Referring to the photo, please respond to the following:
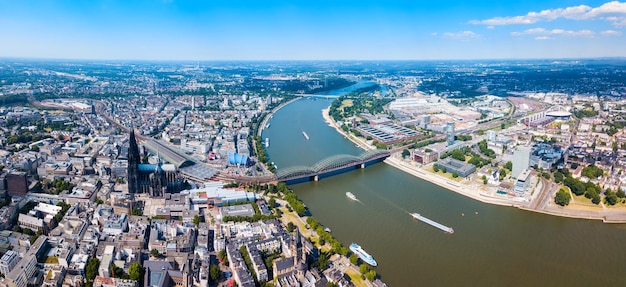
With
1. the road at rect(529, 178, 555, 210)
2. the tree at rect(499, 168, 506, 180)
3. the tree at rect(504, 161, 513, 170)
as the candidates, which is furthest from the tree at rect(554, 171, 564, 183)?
the tree at rect(504, 161, 513, 170)

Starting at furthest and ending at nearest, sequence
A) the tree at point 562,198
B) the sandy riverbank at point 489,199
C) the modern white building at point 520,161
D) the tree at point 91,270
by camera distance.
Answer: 1. the modern white building at point 520,161
2. the tree at point 562,198
3. the sandy riverbank at point 489,199
4. the tree at point 91,270

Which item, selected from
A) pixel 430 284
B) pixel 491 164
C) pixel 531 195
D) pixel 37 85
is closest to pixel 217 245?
pixel 430 284

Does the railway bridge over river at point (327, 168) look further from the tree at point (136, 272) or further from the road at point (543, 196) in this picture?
the tree at point (136, 272)

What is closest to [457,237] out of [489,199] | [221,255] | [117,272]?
[489,199]

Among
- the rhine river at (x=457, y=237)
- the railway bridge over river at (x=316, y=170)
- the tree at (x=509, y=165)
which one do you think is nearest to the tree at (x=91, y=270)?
the rhine river at (x=457, y=237)

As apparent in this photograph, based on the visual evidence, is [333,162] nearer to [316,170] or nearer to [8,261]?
[316,170]

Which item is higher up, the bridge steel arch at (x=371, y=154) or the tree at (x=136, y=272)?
the bridge steel arch at (x=371, y=154)

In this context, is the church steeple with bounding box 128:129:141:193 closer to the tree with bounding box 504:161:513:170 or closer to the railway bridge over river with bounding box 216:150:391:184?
the railway bridge over river with bounding box 216:150:391:184
